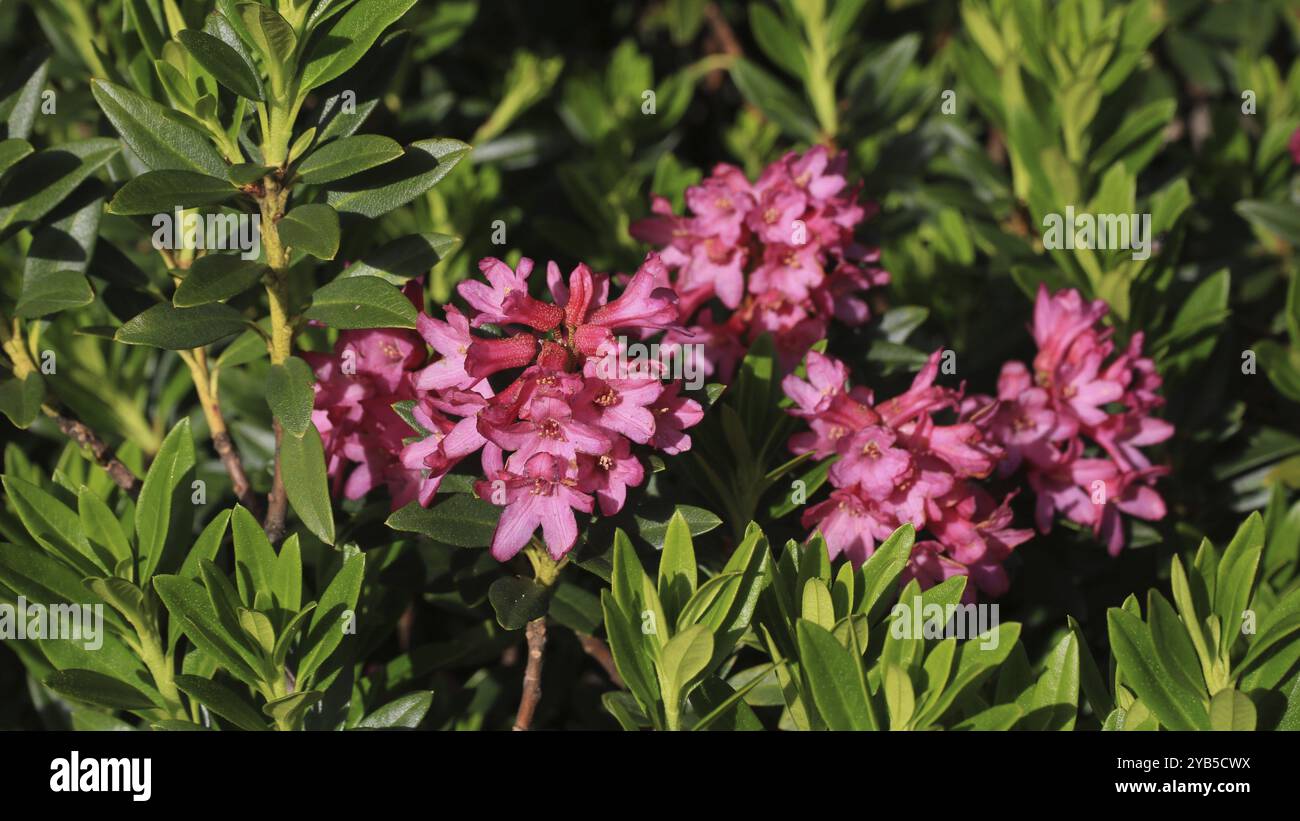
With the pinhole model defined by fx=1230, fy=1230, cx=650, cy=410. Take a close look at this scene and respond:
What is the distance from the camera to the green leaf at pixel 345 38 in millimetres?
1778

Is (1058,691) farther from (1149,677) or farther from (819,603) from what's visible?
(819,603)

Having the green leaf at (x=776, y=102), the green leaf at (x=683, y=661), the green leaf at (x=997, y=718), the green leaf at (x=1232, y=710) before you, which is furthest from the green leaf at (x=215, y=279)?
the green leaf at (x=776, y=102)

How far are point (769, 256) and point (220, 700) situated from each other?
3.82 feet

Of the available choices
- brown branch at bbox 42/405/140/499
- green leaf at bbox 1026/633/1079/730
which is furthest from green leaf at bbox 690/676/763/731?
brown branch at bbox 42/405/140/499

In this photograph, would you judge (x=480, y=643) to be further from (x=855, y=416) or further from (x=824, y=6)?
(x=824, y=6)

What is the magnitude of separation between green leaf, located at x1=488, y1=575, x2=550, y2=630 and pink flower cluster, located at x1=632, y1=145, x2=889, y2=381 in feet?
1.71

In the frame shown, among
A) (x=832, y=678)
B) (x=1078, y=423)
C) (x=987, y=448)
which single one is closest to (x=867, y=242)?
(x=1078, y=423)

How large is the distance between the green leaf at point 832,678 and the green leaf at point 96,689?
1014 millimetres

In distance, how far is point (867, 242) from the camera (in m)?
2.72

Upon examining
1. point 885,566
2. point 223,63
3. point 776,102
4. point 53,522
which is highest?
point 776,102

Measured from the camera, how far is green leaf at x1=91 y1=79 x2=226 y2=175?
6.10 ft

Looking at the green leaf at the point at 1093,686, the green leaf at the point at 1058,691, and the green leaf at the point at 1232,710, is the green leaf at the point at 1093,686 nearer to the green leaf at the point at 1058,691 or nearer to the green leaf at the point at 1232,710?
the green leaf at the point at 1058,691

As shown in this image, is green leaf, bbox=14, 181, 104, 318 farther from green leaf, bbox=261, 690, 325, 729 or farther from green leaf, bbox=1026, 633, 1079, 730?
green leaf, bbox=1026, 633, 1079, 730

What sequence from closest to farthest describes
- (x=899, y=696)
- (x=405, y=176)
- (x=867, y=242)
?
1. (x=899, y=696)
2. (x=405, y=176)
3. (x=867, y=242)
